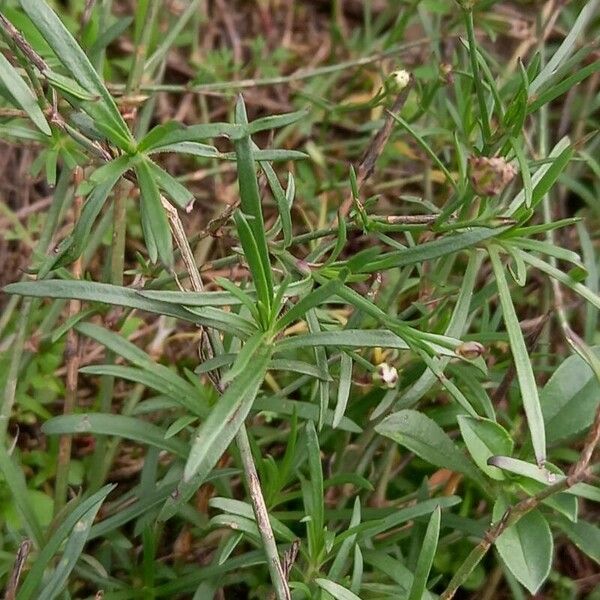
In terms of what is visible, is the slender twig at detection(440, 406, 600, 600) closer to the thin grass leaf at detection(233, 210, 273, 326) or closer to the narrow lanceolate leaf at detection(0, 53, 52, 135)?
the thin grass leaf at detection(233, 210, 273, 326)

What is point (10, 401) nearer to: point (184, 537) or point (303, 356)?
point (184, 537)

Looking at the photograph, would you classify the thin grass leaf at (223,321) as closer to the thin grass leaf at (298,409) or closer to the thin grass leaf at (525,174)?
the thin grass leaf at (298,409)

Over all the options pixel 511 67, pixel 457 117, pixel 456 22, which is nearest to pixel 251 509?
pixel 457 117

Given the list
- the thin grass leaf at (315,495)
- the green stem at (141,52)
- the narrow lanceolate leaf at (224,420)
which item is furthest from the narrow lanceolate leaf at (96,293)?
the green stem at (141,52)

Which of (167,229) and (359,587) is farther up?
(167,229)

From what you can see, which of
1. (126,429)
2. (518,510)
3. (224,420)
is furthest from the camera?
(126,429)

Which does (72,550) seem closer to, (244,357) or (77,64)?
(244,357)

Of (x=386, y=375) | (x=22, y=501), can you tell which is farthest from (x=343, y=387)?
(x=22, y=501)
